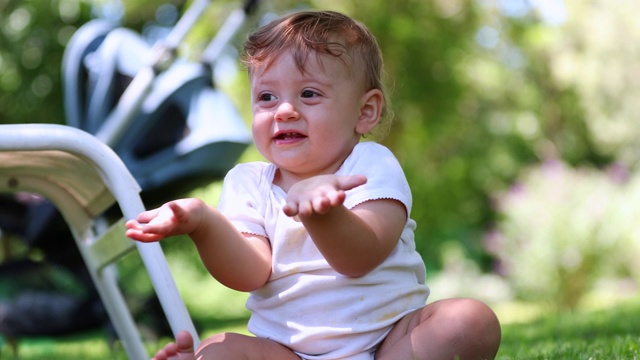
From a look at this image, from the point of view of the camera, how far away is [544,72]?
53.3 feet

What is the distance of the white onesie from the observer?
1.87 metres

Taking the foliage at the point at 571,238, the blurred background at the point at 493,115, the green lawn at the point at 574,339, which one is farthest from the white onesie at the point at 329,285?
the foliage at the point at 571,238

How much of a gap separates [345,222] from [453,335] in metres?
0.35

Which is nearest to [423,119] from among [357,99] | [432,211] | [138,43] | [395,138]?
[395,138]

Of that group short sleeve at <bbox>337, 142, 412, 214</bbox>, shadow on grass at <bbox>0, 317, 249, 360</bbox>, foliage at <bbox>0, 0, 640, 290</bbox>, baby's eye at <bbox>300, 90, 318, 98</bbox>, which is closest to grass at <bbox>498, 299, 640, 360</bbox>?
short sleeve at <bbox>337, 142, 412, 214</bbox>

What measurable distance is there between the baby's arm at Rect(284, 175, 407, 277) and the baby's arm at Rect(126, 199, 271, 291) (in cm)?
20

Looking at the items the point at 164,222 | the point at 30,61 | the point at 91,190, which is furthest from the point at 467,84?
the point at 164,222

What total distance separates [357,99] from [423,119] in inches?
411

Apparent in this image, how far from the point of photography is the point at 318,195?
1523 millimetres

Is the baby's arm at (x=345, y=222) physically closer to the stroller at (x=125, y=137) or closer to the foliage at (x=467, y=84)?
the stroller at (x=125, y=137)

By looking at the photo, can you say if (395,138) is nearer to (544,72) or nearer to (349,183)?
(544,72)

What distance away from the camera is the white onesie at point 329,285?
6.15 feet

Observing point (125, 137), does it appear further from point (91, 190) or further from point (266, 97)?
point (266, 97)

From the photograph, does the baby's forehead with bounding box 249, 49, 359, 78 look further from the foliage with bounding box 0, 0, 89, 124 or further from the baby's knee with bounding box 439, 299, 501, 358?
the foliage with bounding box 0, 0, 89, 124
